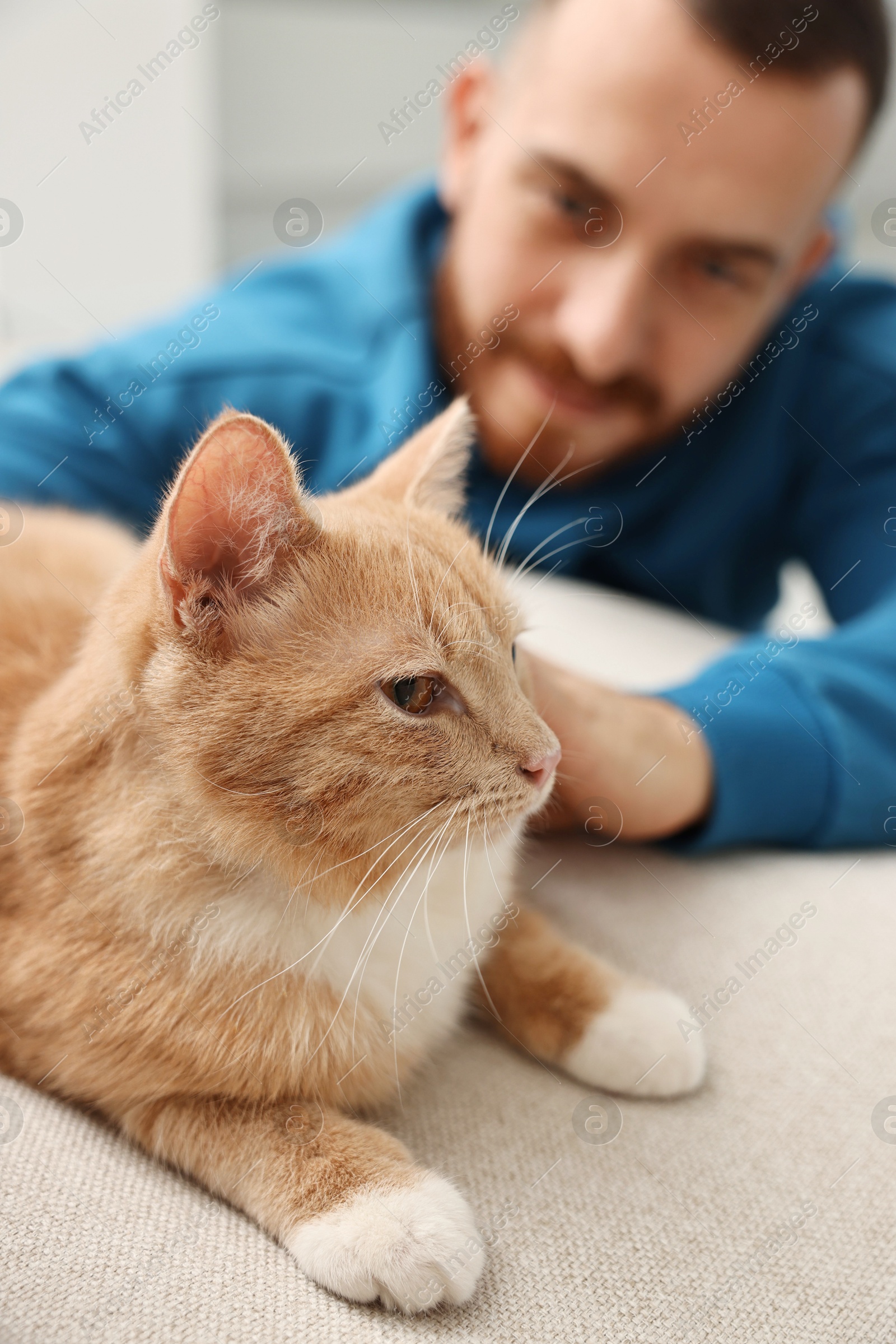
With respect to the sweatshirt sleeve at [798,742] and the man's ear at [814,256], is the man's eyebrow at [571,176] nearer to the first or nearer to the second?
the man's ear at [814,256]

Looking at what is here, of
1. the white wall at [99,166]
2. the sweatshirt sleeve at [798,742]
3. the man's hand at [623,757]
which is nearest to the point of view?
the man's hand at [623,757]

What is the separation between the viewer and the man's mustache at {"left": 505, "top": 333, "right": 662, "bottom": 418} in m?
1.69

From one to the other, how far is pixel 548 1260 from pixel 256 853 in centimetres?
43


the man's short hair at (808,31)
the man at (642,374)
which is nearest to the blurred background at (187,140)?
the man at (642,374)

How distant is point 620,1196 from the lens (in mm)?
883

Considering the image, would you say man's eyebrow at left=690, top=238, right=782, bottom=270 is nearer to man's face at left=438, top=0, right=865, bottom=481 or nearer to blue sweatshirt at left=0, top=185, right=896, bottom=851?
man's face at left=438, top=0, right=865, bottom=481

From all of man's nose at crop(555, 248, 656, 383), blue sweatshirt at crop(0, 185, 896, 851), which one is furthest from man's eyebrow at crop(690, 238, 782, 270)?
blue sweatshirt at crop(0, 185, 896, 851)

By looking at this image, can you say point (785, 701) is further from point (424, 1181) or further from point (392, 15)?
point (392, 15)

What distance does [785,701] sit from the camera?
144 cm

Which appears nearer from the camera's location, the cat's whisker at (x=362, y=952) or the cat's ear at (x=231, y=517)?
the cat's ear at (x=231, y=517)

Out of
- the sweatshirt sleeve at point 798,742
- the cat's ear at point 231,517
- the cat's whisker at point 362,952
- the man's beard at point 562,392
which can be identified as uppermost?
the cat's ear at point 231,517

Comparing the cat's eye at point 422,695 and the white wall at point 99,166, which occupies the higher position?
the white wall at point 99,166

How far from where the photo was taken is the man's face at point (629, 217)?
1473mm

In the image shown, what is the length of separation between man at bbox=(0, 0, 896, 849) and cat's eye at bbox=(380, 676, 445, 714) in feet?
0.92
